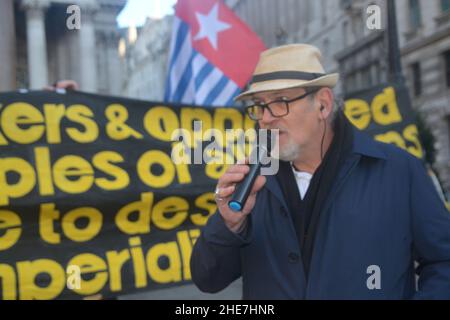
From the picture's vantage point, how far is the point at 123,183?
4465mm

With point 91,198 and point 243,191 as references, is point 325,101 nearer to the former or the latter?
point 243,191

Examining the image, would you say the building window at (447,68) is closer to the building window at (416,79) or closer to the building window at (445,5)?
the building window at (445,5)

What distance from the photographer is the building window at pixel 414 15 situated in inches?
1069

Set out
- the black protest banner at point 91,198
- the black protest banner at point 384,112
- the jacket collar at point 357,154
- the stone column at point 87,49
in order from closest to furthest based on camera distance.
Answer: the jacket collar at point 357,154 → the black protest banner at point 91,198 → the black protest banner at point 384,112 → the stone column at point 87,49

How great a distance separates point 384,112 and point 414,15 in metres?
24.7

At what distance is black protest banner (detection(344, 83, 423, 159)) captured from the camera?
17.5 feet

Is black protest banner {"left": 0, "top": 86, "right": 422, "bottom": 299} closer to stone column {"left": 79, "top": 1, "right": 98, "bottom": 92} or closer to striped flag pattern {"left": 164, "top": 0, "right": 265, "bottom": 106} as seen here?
striped flag pattern {"left": 164, "top": 0, "right": 265, "bottom": 106}

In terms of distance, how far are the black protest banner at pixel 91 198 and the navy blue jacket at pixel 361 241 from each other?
233 cm

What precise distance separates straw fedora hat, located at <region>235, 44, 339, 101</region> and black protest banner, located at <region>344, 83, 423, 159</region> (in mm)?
3310

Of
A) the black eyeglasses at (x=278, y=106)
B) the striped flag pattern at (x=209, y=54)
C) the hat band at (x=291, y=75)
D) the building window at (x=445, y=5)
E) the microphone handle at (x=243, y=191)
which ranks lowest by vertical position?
the microphone handle at (x=243, y=191)

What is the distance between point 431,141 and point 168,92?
53.0 ft

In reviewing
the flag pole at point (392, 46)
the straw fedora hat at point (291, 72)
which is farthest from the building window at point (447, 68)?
the straw fedora hat at point (291, 72)

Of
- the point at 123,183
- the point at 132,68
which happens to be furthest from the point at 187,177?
the point at 132,68

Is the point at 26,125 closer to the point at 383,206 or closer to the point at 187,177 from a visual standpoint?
the point at 187,177
